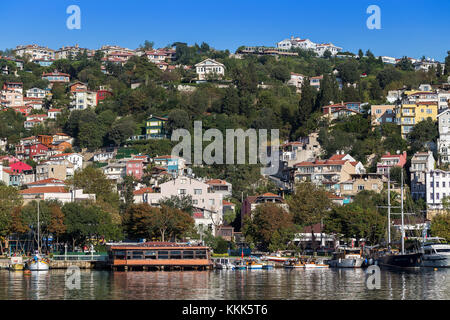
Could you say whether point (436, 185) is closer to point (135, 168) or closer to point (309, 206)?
point (309, 206)

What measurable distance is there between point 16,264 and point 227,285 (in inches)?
916

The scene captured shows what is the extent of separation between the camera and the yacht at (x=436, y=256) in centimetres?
6769

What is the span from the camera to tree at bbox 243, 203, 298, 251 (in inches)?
3095

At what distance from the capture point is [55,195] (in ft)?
302

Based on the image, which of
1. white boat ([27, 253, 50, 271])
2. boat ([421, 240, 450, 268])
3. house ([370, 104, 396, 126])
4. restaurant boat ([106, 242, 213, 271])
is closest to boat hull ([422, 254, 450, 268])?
boat ([421, 240, 450, 268])

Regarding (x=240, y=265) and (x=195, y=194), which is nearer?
(x=240, y=265)

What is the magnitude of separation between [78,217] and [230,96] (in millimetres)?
56369

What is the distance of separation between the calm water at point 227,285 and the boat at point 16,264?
1.73m

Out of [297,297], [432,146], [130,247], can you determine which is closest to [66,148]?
[432,146]

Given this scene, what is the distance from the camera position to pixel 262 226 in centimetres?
7981

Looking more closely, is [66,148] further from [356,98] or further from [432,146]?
[432,146]

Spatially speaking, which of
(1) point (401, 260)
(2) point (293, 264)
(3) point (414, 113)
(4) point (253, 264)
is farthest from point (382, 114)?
(4) point (253, 264)

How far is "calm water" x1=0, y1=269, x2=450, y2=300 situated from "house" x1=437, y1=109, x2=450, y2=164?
4374cm

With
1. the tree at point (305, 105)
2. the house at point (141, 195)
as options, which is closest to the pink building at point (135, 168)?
the house at point (141, 195)
